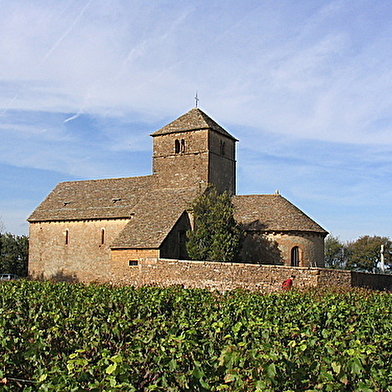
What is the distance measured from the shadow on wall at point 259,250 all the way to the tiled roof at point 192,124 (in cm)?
804

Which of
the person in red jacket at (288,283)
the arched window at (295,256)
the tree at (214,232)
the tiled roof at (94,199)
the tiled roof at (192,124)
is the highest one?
the tiled roof at (192,124)

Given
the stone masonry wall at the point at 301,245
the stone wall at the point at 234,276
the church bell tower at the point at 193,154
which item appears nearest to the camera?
the stone wall at the point at 234,276

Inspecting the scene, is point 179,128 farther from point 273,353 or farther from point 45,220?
point 273,353

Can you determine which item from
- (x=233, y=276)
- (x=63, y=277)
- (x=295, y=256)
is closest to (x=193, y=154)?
(x=295, y=256)

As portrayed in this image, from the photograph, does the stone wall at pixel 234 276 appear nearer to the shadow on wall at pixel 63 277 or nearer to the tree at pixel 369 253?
the shadow on wall at pixel 63 277

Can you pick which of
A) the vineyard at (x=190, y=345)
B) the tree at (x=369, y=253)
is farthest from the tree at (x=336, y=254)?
the vineyard at (x=190, y=345)

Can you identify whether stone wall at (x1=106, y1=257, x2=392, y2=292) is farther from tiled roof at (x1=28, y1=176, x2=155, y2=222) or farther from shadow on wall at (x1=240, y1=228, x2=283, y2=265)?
tiled roof at (x1=28, y1=176, x2=155, y2=222)

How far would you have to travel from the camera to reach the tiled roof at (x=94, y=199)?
34.8m

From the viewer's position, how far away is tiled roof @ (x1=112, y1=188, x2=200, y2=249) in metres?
29.4

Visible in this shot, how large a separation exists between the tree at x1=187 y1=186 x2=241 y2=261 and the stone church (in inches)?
51.5

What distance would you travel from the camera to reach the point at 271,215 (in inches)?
1197

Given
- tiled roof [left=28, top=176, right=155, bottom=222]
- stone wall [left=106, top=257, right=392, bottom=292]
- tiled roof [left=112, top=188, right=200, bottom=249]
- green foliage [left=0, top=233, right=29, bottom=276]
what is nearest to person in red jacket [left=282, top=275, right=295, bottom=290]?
stone wall [left=106, top=257, right=392, bottom=292]

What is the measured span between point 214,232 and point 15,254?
90.2ft

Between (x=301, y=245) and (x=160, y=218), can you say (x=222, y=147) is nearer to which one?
(x=160, y=218)
